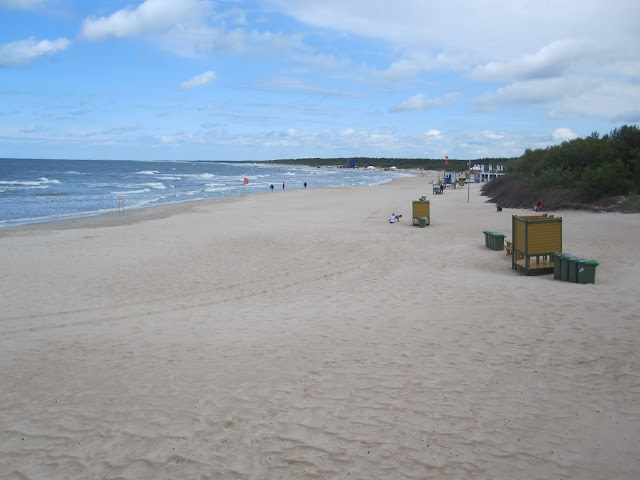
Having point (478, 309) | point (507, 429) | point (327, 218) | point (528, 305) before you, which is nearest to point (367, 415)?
point (507, 429)

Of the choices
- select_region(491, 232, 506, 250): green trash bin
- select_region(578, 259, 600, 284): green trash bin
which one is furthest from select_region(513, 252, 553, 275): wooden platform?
select_region(491, 232, 506, 250): green trash bin

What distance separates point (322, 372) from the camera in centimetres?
534

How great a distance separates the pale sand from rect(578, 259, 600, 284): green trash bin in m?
0.48

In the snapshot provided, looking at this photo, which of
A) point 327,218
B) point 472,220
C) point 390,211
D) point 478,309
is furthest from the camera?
point 390,211

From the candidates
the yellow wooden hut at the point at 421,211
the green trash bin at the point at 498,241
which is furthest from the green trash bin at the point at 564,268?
the yellow wooden hut at the point at 421,211

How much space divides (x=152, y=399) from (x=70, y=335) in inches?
121

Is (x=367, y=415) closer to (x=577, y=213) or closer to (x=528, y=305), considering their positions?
(x=528, y=305)

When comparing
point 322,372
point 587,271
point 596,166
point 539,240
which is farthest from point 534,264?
point 596,166

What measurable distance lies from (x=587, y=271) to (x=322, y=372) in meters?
6.37

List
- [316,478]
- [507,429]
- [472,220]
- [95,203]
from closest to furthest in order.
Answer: [316,478], [507,429], [472,220], [95,203]

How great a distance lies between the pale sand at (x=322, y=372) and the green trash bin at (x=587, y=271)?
18.9 inches

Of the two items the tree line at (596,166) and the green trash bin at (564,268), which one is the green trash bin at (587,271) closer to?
the green trash bin at (564,268)

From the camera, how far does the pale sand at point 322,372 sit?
377cm

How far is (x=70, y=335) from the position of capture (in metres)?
7.02
